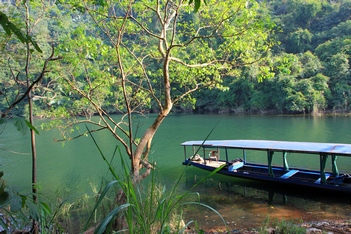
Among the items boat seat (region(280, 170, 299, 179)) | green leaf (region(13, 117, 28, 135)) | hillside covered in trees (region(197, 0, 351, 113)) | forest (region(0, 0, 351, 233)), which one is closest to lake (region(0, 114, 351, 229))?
boat seat (region(280, 170, 299, 179))

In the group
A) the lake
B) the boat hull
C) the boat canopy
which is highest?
the boat canopy

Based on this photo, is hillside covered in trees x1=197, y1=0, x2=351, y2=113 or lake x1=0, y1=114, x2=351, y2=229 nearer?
lake x1=0, y1=114, x2=351, y2=229

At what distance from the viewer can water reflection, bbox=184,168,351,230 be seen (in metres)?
7.18

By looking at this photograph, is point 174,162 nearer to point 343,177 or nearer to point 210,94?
point 343,177

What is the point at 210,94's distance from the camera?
44500mm

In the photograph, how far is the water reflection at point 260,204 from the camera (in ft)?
23.5

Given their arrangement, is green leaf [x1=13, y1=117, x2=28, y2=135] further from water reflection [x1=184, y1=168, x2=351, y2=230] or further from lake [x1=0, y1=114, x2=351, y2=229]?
water reflection [x1=184, y1=168, x2=351, y2=230]

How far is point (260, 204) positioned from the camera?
8.41m

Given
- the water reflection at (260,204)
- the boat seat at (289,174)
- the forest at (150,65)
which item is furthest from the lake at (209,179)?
the forest at (150,65)

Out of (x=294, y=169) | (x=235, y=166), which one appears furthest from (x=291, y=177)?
(x=235, y=166)

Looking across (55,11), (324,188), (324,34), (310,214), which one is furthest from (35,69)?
(324,34)

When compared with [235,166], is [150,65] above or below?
above

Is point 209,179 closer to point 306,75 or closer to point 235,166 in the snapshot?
point 235,166

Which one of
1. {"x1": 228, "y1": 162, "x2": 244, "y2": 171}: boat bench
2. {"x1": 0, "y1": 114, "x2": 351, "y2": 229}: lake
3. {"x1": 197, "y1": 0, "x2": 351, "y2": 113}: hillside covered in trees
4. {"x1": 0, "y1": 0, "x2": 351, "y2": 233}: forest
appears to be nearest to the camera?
{"x1": 0, "y1": 0, "x2": 351, "y2": 233}: forest
